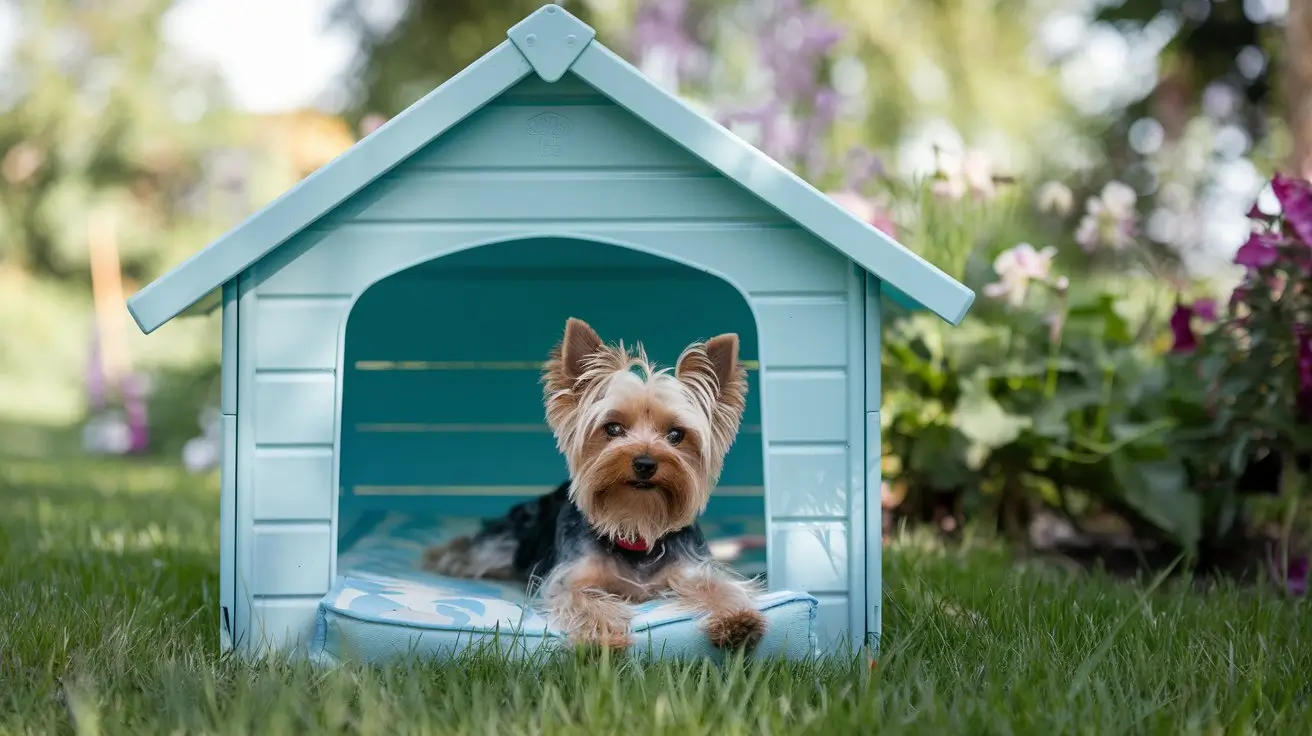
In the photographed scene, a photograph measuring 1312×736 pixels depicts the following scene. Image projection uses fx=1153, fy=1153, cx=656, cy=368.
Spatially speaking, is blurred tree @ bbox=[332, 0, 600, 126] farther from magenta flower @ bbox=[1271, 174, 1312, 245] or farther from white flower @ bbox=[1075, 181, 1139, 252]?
magenta flower @ bbox=[1271, 174, 1312, 245]

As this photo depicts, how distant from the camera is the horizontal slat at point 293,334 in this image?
3.09m

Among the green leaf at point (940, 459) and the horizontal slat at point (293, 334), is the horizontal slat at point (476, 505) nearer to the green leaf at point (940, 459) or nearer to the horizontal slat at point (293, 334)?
the green leaf at point (940, 459)

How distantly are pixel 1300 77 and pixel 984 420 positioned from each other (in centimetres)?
370

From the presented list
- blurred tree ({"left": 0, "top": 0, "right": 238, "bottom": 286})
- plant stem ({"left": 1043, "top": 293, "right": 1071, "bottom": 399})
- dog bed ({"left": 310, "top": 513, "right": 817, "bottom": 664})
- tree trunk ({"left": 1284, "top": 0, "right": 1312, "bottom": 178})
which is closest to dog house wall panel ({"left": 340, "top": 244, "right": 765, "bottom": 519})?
plant stem ({"left": 1043, "top": 293, "right": 1071, "bottom": 399})

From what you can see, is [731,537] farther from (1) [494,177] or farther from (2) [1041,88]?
(2) [1041,88]

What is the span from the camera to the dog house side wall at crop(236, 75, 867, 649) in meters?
3.09

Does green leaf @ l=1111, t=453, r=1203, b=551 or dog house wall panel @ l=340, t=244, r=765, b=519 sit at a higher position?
dog house wall panel @ l=340, t=244, r=765, b=519

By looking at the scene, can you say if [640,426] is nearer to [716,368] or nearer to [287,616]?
[716,368]

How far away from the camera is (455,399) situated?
5.12 m

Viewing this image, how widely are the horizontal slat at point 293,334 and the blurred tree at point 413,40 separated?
6.58m

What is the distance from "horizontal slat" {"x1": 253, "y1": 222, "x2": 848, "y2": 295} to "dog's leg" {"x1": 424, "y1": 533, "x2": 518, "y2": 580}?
3.95ft

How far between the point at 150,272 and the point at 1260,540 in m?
12.1

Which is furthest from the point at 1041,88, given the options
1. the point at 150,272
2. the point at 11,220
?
the point at 11,220

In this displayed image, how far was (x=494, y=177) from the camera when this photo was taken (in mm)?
3107
